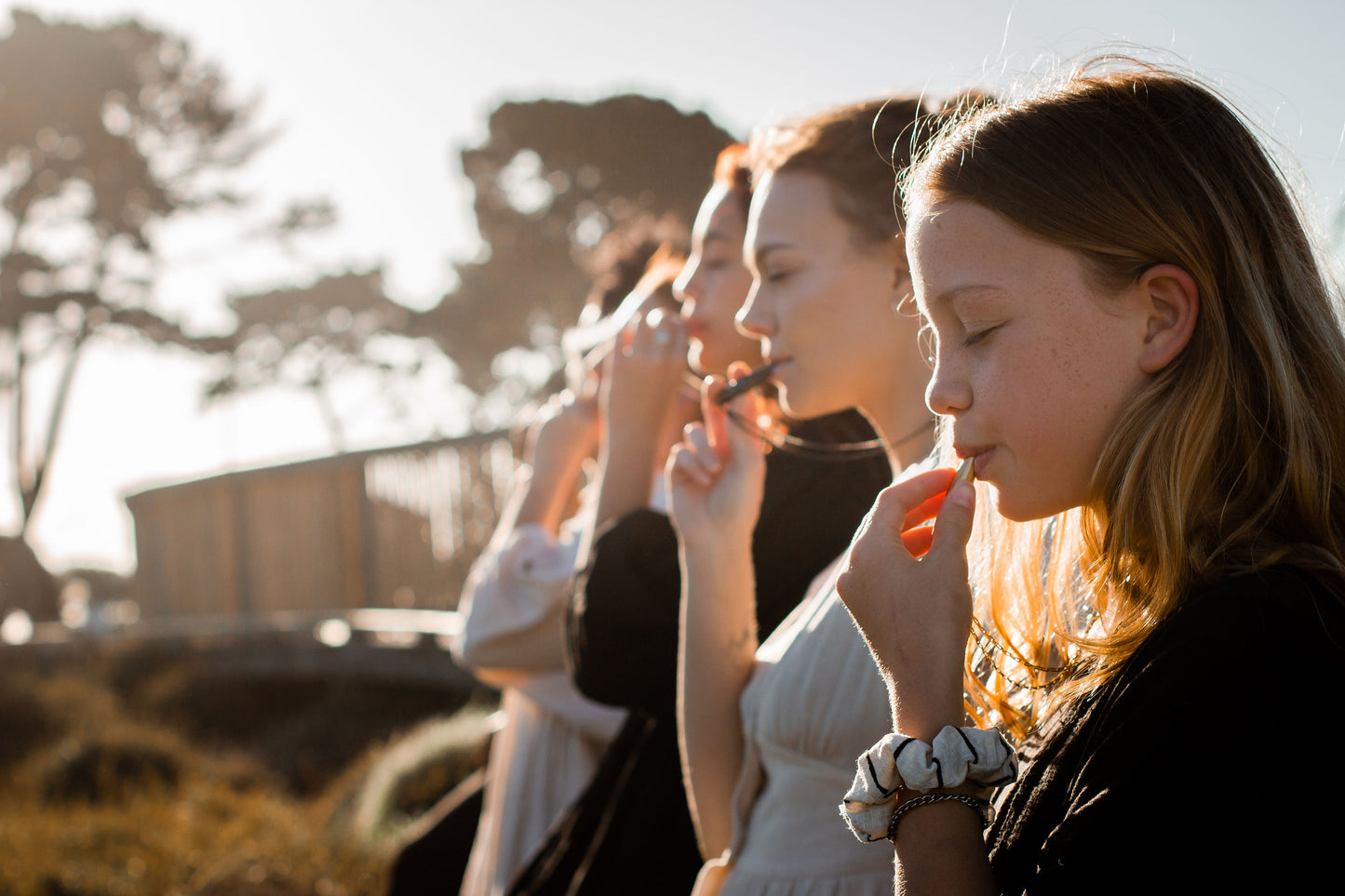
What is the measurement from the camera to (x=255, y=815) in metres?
5.30

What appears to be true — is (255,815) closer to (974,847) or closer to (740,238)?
(740,238)

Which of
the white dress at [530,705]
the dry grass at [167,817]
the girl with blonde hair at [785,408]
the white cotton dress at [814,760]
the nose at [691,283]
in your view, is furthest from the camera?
the dry grass at [167,817]

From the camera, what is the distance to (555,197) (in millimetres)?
11508

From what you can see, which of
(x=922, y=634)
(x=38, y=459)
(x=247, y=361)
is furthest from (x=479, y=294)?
(x=922, y=634)

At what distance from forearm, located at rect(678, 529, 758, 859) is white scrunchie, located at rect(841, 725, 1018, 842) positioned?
0.69 metres

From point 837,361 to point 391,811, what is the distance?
356 centimetres

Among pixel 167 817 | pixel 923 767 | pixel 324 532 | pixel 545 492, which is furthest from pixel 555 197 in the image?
pixel 923 767

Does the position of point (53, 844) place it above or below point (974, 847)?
below

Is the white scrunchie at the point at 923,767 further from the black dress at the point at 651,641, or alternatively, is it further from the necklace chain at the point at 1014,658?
the black dress at the point at 651,641

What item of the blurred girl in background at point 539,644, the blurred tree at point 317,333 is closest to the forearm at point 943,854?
the blurred girl in background at point 539,644

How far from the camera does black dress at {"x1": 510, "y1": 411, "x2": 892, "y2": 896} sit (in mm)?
2188

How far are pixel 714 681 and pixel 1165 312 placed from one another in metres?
0.97

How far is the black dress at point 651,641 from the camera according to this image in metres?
2.19

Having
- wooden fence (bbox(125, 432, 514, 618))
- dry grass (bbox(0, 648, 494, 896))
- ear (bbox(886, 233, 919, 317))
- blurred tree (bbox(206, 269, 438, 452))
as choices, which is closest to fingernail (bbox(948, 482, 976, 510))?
ear (bbox(886, 233, 919, 317))
